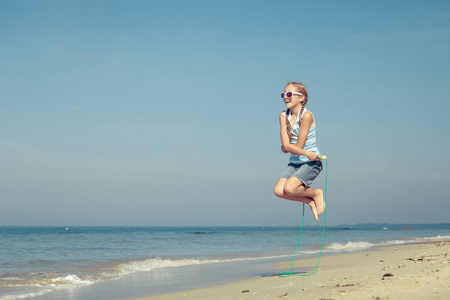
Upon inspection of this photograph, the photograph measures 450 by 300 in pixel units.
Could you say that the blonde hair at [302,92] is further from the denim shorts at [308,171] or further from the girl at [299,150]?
the denim shorts at [308,171]

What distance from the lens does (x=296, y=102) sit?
6562 millimetres

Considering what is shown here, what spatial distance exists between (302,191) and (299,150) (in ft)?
2.10

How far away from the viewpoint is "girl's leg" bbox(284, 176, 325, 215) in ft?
20.6

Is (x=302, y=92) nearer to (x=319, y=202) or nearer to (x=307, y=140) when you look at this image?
(x=307, y=140)

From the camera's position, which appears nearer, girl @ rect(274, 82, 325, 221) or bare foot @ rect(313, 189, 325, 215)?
girl @ rect(274, 82, 325, 221)

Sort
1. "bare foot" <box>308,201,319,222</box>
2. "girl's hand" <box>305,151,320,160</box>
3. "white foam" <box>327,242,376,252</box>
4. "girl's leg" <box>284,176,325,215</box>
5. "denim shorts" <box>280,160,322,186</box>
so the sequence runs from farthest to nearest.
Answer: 1. "white foam" <box>327,242,376,252</box>
2. "bare foot" <box>308,201,319,222</box>
3. "denim shorts" <box>280,160,322,186</box>
4. "girl's leg" <box>284,176,325,215</box>
5. "girl's hand" <box>305,151,320,160</box>

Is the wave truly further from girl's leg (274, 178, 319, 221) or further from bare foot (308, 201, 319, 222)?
bare foot (308, 201, 319, 222)

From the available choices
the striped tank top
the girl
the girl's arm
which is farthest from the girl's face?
the girl's arm

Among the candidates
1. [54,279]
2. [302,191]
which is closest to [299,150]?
[302,191]

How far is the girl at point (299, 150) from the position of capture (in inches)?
248

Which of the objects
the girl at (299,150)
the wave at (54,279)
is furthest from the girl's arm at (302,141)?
the wave at (54,279)

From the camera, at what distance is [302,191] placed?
6.44 meters

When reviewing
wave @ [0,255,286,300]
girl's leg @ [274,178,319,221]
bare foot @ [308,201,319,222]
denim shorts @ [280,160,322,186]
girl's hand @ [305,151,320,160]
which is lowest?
wave @ [0,255,286,300]

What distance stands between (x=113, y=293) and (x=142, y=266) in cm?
528
